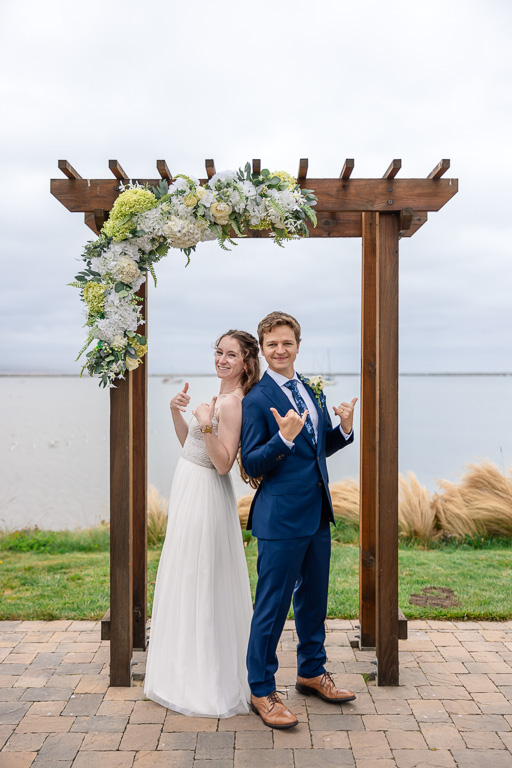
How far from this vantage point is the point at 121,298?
3.72 m

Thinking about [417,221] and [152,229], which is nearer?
[152,229]

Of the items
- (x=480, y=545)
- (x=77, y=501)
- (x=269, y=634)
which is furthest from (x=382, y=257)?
(x=77, y=501)

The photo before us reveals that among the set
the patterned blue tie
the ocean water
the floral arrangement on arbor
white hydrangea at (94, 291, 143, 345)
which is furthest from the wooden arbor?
the ocean water

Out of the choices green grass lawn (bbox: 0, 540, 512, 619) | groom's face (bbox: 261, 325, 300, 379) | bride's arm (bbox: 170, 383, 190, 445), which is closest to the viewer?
groom's face (bbox: 261, 325, 300, 379)

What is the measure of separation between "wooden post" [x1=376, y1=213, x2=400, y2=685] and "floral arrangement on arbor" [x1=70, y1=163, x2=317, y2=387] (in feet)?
1.73

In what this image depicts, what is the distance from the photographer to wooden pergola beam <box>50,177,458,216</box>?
383 cm

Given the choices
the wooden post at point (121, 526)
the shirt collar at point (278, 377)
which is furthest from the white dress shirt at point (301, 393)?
the wooden post at point (121, 526)

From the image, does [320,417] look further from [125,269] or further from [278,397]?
[125,269]

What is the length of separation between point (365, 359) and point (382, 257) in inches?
31.2

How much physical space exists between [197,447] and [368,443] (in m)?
1.34

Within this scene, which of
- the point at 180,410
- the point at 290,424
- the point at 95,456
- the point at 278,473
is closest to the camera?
the point at 290,424

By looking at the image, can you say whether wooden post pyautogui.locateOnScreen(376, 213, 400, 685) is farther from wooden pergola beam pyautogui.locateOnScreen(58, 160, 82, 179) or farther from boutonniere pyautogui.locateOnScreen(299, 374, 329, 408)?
wooden pergola beam pyautogui.locateOnScreen(58, 160, 82, 179)

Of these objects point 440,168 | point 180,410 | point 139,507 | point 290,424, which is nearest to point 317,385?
point 290,424

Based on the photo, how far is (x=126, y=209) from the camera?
3.61 m
